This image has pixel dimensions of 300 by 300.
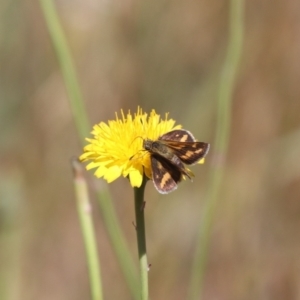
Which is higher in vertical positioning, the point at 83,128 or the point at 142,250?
the point at 83,128

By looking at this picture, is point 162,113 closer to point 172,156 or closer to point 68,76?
Answer: point 68,76

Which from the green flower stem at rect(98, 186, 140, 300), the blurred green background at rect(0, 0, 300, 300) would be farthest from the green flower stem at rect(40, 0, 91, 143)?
the blurred green background at rect(0, 0, 300, 300)

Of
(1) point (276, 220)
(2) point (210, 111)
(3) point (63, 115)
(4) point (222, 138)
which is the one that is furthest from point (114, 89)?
(4) point (222, 138)

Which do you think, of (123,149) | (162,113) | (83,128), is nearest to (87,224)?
(123,149)

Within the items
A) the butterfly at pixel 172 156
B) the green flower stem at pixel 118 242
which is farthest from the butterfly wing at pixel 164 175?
the green flower stem at pixel 118 242

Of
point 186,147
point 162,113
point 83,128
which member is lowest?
point 186,147

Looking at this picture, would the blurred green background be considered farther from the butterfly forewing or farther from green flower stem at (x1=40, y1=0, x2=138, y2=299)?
the butterfly forewing
